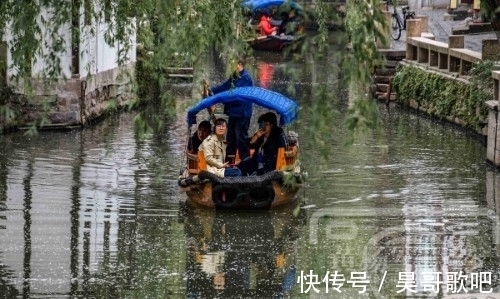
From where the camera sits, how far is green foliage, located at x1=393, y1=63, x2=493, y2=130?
26344 millimetres

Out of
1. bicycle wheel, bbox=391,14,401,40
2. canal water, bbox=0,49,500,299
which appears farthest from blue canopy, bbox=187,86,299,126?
bicycle wheel, bbox=391,14,401,40

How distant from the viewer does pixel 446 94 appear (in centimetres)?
2942

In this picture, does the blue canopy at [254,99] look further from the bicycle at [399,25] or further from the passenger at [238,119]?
the bicycle at [399,25]

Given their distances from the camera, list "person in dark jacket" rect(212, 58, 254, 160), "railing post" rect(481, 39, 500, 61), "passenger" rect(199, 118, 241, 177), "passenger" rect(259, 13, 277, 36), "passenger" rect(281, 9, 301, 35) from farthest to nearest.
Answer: "passenger" rect(259, 13, 277, 36), "railing post" rect(481, 39, 500, 61), "person in dark jacket" rect(212, 58, 254, 160), "passenger" rect(199, 118, 241, 177), "passenger" rect(281, 9, 301, 35)

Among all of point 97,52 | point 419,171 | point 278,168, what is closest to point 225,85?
point 278,168

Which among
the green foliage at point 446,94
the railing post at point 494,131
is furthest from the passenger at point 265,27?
the railing post at point 494,131

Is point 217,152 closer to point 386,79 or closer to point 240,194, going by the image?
point 240,194

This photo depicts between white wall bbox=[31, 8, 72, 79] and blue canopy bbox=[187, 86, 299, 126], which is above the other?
white wall bbox=[31, 8, 72, 79]

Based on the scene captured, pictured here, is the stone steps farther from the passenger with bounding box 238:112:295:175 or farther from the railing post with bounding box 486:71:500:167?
the passenger with bounding box 238:112:295:175

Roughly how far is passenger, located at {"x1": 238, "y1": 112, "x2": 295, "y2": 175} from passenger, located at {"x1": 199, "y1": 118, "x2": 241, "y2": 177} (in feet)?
1.51

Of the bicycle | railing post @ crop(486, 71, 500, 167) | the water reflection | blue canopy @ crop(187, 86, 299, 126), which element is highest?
the bicycle

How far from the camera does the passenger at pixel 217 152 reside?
18.0m

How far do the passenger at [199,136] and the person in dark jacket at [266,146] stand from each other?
668mm

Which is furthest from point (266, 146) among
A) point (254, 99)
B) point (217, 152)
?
point (254, 99)
